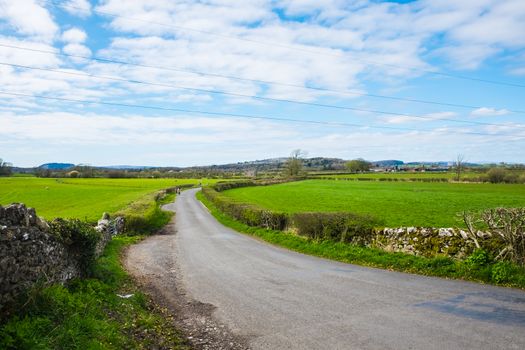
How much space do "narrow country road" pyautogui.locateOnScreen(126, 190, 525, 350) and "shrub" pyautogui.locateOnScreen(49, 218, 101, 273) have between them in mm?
2675

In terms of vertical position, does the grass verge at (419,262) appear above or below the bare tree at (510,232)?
below

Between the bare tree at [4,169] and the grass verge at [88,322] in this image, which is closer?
the grass verge at [88,322]

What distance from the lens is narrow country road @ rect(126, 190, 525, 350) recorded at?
26.7ft

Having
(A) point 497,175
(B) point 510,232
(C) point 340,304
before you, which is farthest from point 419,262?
(A) point 497,175

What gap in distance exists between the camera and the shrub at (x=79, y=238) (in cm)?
1086

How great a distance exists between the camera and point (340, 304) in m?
10.7

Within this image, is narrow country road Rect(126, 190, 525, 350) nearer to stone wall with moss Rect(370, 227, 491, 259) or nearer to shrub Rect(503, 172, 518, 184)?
stone wall with moss Rect(370, 227, 491, 259)

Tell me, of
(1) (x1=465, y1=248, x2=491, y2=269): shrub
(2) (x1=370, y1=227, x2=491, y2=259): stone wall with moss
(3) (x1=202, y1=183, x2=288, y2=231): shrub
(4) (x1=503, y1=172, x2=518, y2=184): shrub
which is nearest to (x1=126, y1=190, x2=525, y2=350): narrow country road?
(1) (x1=465, y1=248, x2=491, y2=269): shrub

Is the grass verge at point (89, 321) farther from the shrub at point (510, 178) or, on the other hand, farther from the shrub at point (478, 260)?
the shrub at point (510, 178)

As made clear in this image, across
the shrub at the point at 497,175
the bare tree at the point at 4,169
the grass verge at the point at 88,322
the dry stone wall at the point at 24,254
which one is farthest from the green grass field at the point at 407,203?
the bare tree at the point at 4,169

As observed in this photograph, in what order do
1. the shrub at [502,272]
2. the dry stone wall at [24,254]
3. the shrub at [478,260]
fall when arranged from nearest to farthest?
1. the dry stone wall at [24,254]
2. the shrub at [502,272]
3. the shrub at [478,260]

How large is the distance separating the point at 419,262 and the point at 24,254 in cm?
1319

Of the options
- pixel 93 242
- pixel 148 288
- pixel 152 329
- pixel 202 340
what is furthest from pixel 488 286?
pixel 93 242

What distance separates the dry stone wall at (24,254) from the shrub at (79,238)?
0.43 meters
